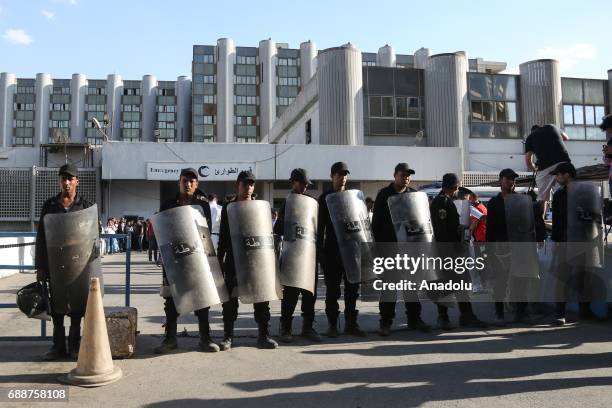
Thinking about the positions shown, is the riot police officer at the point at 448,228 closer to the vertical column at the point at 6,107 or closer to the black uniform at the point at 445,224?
the black uniform at the point at 445,224

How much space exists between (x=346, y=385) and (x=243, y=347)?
5.16ft

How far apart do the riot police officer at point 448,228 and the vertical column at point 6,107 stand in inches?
3391

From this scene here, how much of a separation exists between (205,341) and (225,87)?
6628 cm

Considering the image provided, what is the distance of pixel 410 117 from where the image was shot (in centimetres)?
3047

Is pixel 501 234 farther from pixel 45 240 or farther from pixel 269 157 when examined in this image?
pixel 269 157

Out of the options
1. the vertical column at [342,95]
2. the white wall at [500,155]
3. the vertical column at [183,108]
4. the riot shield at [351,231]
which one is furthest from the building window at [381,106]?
the vertical column at [183,108]

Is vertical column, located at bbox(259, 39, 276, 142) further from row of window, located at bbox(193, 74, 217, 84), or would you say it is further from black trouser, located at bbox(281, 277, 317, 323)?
black trouser, located at bbox(281, 277, 317, 323)

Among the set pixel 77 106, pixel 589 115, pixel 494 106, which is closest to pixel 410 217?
pixel 494 106

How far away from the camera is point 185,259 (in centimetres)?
485

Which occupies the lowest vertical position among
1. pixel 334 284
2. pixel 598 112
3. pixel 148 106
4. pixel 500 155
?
pixel 334 284

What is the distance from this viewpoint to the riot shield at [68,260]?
461 cm

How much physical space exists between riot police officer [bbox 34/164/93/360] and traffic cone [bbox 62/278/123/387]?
0.63 meters

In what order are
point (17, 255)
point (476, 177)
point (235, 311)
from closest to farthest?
1. point (235, 311)
2. point (17, 255)
3. point (476, 177)

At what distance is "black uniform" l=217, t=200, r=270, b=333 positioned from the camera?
519 cm
